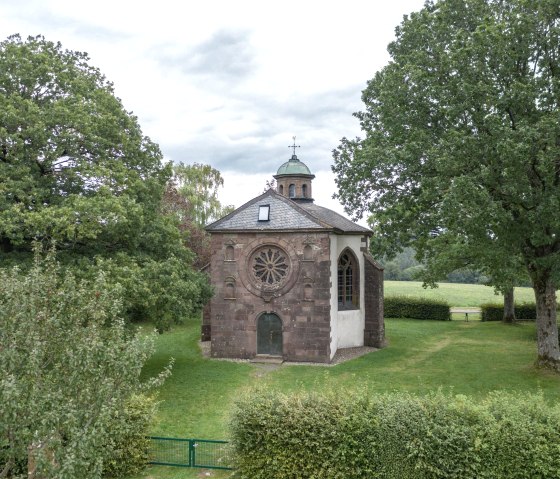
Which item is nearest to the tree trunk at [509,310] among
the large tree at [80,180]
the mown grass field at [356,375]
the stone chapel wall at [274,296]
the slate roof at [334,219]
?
the mown grass field at [356,375]

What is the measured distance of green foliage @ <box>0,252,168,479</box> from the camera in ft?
26.6

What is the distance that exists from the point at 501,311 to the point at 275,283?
89.3 feet

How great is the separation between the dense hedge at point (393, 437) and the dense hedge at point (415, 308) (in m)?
34.2

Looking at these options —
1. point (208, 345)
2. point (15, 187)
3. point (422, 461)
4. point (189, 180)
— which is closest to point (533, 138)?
point (422, 461)

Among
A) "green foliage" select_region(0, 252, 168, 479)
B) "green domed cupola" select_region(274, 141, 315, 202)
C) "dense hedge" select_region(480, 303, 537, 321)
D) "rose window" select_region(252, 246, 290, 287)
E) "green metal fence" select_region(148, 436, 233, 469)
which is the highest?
"green domed cupola" select_region(274, 141, 315, 202)

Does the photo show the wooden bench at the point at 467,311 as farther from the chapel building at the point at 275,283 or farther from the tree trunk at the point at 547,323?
the tree trunk at the point at 547,323

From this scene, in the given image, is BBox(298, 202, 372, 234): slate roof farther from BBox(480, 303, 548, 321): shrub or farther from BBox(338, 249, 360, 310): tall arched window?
BBox(480, 303, 548, 321): shrub

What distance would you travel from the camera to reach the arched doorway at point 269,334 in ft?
88.5

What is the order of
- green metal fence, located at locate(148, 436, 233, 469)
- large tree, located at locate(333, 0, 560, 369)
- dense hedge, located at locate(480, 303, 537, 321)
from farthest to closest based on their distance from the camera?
dense hedge, located at locate(480, 303, 537, 321)
large tree, located at locate(333, 0, 560, 369)
green metal fence, located at locate(148, 436, 233, 469)

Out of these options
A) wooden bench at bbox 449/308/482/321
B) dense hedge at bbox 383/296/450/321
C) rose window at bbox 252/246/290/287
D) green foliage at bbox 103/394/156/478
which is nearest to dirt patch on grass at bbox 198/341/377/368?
rose window at bbox 252/246/290/287

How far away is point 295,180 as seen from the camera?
1323 inches

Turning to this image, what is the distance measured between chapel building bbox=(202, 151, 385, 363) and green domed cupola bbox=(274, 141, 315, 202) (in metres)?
5.62

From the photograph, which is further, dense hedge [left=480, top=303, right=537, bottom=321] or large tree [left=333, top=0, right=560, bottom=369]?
dense hedge [left=480, top=303, right=537, bottom=321]

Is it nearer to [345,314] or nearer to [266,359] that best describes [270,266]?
[266,359]
